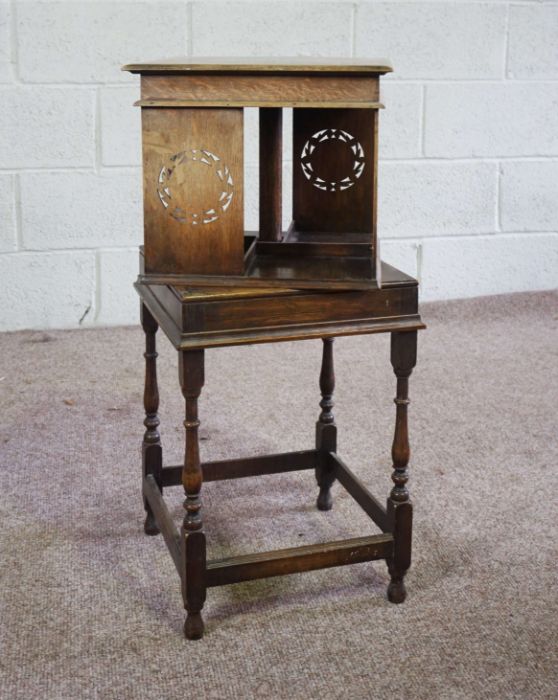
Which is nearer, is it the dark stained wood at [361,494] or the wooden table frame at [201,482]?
the wooden table frame at [201,482]

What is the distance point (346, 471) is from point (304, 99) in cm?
89

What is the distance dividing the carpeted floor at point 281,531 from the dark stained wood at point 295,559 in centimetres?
10

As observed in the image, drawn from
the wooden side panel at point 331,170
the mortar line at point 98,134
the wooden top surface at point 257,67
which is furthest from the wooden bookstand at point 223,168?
the mortar line at point 98,134

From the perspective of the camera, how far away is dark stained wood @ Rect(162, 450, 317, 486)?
227cm

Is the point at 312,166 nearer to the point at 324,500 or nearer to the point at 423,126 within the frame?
the point at 324,500

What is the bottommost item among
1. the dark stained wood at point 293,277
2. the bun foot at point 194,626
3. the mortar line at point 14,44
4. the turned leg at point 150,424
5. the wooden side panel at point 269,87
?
the bun foot at point 194,626

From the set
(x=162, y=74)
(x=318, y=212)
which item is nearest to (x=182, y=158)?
(x=162, y=74)

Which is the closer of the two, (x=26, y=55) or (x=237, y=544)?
(x=237, y=544)

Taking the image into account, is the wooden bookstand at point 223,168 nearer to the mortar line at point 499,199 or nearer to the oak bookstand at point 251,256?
the oak bookstand at point 251,256

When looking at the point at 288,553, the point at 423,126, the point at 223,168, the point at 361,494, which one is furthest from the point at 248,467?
the point at 423,126

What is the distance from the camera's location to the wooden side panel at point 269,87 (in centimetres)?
170

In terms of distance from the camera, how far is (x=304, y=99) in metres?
1.71

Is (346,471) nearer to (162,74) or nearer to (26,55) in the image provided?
(162,74)

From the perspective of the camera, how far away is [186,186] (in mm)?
1759
